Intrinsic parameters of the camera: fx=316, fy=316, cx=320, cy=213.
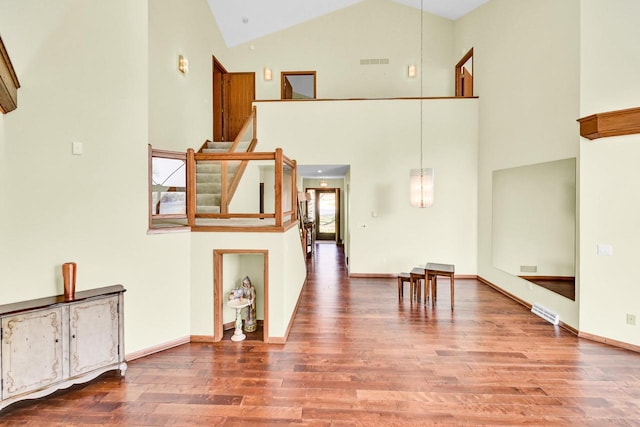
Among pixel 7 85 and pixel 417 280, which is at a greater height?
pixel 7 85

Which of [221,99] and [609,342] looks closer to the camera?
[609,342]

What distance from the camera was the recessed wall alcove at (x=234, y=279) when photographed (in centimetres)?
390

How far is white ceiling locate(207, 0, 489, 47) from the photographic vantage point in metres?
7.14

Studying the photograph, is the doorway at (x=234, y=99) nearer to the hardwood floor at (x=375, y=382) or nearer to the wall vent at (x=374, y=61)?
the wall vent at (x=374, y=61)

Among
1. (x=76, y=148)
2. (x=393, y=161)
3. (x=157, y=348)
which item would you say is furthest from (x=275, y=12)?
(x=157, y=348)

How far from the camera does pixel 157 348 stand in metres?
3.67

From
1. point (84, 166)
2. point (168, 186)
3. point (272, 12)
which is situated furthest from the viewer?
point (272, 12)

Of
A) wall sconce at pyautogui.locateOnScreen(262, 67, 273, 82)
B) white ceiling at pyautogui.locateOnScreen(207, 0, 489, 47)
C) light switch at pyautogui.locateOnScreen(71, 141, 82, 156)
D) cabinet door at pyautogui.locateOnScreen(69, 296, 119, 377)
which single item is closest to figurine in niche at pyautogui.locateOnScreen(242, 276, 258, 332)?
cabinet door at pyautogui.locateOnScreen(69, 296, 119, 377)

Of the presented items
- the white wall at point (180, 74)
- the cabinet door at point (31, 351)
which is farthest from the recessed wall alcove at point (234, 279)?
the white wall at point (180, 74)

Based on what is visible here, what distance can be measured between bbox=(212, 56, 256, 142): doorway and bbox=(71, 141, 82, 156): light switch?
5.22 meters

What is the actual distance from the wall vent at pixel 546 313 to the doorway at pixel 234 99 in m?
7.36

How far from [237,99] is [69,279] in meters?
6.57

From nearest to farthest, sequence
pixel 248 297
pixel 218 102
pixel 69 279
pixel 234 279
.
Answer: pixel 69 279, pixel 248 297, pixel 234 279, pixel 218 102

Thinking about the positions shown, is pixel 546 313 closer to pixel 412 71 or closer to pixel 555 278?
pixel 555 278
